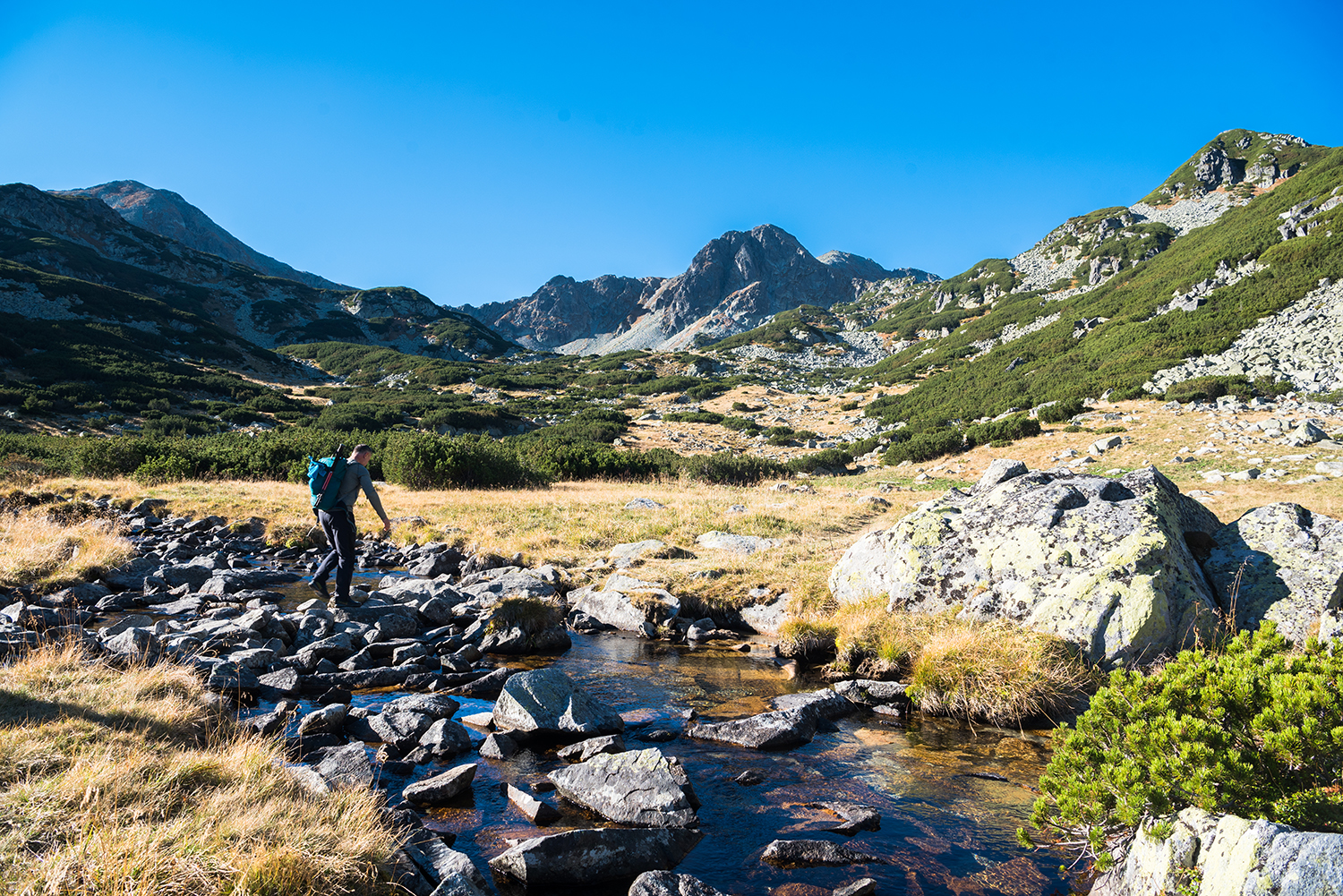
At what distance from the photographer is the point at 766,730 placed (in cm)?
667

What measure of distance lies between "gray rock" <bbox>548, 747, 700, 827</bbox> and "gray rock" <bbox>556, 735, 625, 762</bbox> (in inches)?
15.2

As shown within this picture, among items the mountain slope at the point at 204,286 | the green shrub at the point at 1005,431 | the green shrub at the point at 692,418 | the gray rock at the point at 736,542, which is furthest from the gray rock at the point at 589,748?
the mountain slope at the point at 204,286

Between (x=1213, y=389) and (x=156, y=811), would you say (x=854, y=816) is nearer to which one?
(x=156, y=811)

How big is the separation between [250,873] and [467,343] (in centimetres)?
12473

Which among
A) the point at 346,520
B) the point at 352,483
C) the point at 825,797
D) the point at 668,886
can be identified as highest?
the point at 352,483

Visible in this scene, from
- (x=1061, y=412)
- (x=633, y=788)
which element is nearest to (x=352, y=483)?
(x=633, y=788)

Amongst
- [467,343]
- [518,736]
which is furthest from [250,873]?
[467,343]

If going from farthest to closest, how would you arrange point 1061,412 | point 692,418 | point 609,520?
1. point 692,418
2. point 1061,412
3. point 609,520

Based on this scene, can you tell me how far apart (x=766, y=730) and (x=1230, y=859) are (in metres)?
4.20

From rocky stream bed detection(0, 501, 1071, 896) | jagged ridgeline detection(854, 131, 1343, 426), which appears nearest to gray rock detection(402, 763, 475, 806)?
rocky stream bed detection(0, 501, 1071, 896)

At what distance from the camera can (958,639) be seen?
7934 mm

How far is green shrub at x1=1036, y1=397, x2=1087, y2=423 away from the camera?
3341 centimetres

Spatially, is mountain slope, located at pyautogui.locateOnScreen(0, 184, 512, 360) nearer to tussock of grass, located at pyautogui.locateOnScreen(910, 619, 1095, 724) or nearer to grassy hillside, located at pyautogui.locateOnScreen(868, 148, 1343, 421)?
grassy hillside, located at pyautogui.locateOnScreen(868, 148, 1343, 421)

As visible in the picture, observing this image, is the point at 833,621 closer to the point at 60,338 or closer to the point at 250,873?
the point at 250,873
